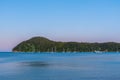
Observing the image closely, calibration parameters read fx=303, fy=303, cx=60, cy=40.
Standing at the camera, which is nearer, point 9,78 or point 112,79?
point 112,79

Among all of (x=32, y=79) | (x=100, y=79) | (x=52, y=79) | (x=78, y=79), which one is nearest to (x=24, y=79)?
(x=32, y=79)

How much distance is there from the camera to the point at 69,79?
40.6m

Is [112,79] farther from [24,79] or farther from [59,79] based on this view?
[24,79]

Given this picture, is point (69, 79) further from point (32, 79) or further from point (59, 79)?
point (32, 79)

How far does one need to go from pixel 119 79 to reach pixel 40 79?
1052cm

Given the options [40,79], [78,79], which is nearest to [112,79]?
[78,79]

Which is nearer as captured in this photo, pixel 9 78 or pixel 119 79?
pixel 119 79

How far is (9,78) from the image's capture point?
43031 mm

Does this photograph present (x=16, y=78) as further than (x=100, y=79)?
Yes

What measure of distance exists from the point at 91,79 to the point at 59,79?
14.1 ft

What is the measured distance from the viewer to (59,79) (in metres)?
40.8

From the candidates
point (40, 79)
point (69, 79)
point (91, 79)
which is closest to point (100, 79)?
point (91, 79)

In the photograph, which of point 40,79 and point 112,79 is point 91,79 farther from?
point 40,79

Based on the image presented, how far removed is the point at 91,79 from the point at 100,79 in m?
1.23
